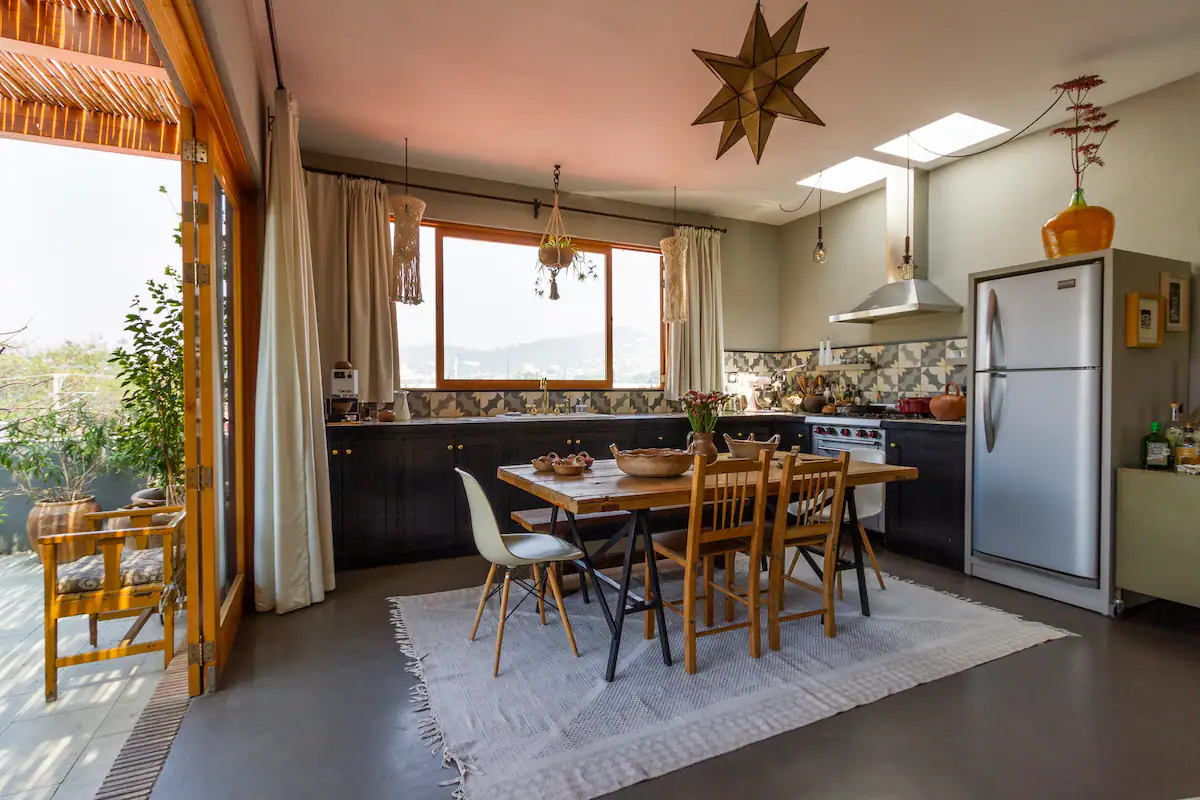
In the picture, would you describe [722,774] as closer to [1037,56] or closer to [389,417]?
[389,417]

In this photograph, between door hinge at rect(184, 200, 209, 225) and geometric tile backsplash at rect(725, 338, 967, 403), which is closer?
door hinge at rect(184, 200, 209, 225)

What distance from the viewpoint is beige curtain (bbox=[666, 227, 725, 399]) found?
18.6 ft

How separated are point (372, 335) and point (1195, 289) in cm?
522

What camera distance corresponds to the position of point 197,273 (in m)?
2.32

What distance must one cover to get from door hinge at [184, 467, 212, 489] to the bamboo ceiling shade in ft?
4.82

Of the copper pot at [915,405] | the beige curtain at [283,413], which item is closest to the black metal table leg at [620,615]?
the beige curtain at [283,413]

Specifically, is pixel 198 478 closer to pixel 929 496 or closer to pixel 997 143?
pixel 929 496

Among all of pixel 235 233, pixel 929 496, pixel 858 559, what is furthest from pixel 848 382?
pixel 235 233

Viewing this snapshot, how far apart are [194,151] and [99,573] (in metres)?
1.70

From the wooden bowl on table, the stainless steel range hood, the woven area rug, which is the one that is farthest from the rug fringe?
the stainless steel range hood

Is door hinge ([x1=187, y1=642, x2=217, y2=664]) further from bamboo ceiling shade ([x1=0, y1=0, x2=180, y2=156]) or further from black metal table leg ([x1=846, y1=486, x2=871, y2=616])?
black metal table leg ([x1=846, y1=486, x2=871, y2=616])

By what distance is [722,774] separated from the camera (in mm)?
1824

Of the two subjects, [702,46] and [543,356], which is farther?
[543,356]

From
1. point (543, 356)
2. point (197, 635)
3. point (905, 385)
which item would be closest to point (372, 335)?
point (543, 356)
